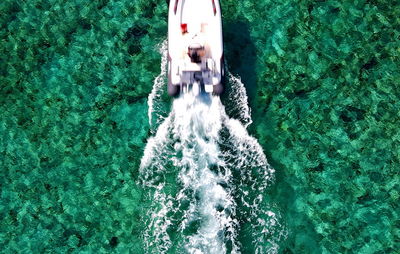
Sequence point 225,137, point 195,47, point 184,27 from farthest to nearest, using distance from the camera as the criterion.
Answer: point 225,137 → point 184,27 → point 195,47

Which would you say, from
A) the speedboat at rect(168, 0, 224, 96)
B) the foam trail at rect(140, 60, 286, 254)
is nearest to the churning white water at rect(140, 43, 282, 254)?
the foam trail at rect(140, 60, 286, 254)

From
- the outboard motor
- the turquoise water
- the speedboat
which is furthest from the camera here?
the turquoise water

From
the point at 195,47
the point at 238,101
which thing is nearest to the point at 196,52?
the point at 195,47

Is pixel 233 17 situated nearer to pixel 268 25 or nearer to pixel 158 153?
pixel 268 25

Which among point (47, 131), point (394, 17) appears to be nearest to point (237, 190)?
point (47, 131)

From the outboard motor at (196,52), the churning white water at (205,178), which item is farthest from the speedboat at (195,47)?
the churning white water at (205,178)

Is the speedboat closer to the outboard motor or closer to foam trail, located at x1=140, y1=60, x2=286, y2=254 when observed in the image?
the outboard motor

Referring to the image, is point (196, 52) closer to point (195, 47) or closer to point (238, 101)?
point (195, 47)

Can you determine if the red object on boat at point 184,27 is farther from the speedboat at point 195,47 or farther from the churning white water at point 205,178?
the churning white water at point 205,178
